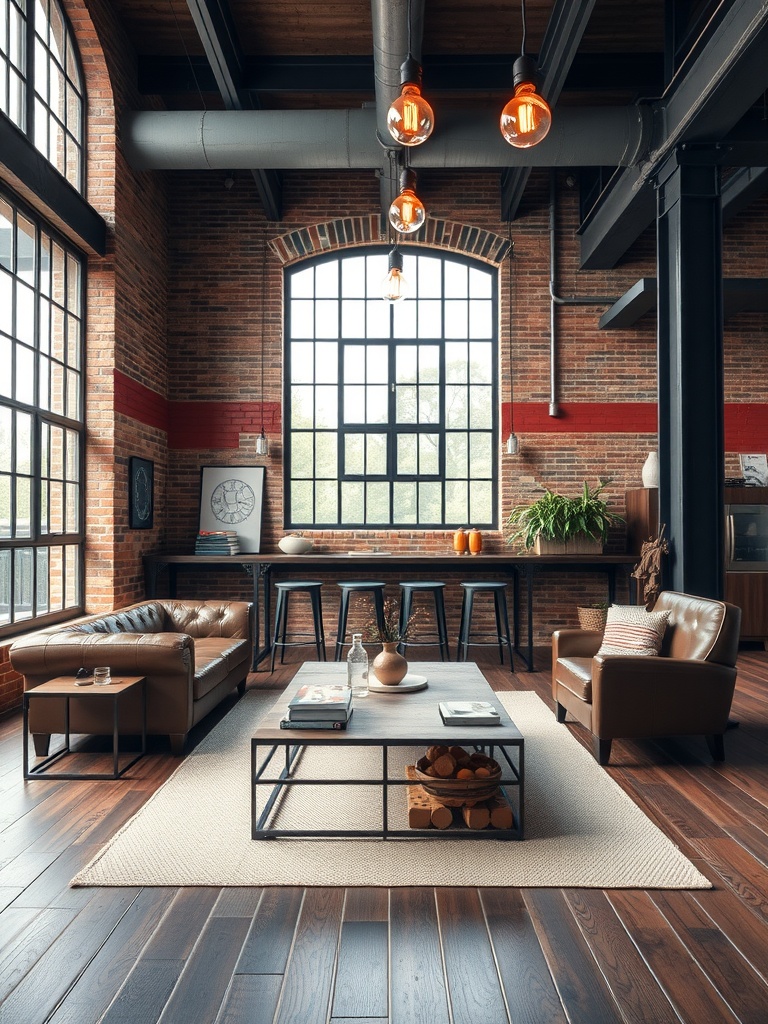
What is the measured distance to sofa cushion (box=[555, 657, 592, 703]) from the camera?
161 inches

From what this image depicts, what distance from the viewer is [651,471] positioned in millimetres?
7102

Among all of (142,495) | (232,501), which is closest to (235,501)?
(232,501)

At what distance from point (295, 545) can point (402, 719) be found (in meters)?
4.02

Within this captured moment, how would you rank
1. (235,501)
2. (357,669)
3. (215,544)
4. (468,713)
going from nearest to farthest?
(468,713) → (357,669) → (215,544) → (235,501)

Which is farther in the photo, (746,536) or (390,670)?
(746,536)

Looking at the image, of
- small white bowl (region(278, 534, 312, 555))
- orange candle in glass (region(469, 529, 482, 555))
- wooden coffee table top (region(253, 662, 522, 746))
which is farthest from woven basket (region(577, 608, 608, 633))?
wooden coffee table top (region(253, 662, 522, 746))

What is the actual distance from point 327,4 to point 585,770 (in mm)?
5564

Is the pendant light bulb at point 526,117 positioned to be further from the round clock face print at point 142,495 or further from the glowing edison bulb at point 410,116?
the round clock face print at point 142,495

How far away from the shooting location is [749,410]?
7.74 m

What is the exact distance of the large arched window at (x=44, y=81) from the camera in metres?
4.79

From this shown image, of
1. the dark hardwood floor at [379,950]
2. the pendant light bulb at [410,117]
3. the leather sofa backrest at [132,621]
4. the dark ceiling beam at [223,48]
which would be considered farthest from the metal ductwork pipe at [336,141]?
the dark hardwood floor at [379,950]

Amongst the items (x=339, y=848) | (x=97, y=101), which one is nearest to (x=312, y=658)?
(x=339, y=848)

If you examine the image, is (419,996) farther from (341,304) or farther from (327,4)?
(341,304)

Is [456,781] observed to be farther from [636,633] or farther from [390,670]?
[636,633]
